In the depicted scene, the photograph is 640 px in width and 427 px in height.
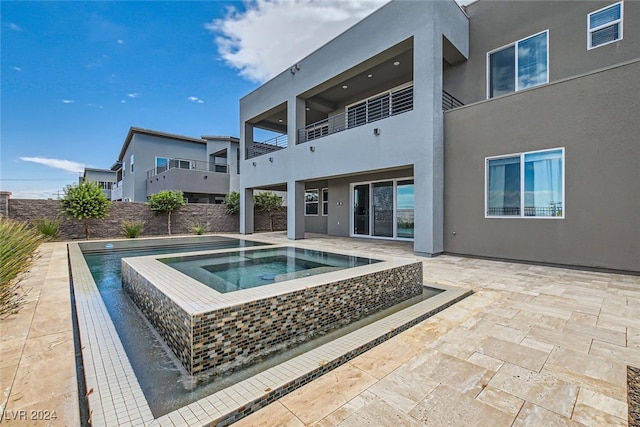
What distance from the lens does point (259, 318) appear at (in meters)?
Answer: 2.85

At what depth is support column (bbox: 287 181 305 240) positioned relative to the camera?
40.2 ft

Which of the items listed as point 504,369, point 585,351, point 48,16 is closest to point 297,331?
point 504,369

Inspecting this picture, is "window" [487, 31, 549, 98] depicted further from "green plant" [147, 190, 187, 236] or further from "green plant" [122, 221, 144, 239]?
"green plant" [122, 221, 144, 239]

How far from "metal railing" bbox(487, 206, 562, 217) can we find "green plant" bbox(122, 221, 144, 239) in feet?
44.3

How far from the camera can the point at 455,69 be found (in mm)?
9422

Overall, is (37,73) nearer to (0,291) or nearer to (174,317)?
(0,291)

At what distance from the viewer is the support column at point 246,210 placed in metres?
15.3

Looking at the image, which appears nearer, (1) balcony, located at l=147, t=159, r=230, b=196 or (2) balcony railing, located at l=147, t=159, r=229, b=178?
(1) balcony, located at l=147, t=159, r=230, b=196

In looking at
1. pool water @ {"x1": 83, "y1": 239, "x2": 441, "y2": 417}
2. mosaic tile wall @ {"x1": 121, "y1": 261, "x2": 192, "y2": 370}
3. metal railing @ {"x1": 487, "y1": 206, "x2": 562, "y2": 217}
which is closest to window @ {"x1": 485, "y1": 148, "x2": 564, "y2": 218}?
metal railing @ {"x1": 487, "y1": 206, "x2": 562, "y2": 217}

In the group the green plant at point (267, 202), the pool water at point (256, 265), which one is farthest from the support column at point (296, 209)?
the pool water at point (256, 265)

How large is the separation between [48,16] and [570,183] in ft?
52.6

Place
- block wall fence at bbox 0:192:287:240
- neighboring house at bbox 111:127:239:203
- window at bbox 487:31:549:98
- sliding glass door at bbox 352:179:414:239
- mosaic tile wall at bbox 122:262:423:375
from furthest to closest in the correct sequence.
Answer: neighboring house at bbox 111:127:239:203
block wall fence at bbox 0:192:287:240
sliding glass door at bbox 352:179:414:239
window at bbox 487:31:549:98
mosaic tile wall at bbox 122:262:423:375

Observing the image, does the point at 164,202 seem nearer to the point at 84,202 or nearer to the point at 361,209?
the point at 84,202

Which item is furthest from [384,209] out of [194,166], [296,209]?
[194,166]
